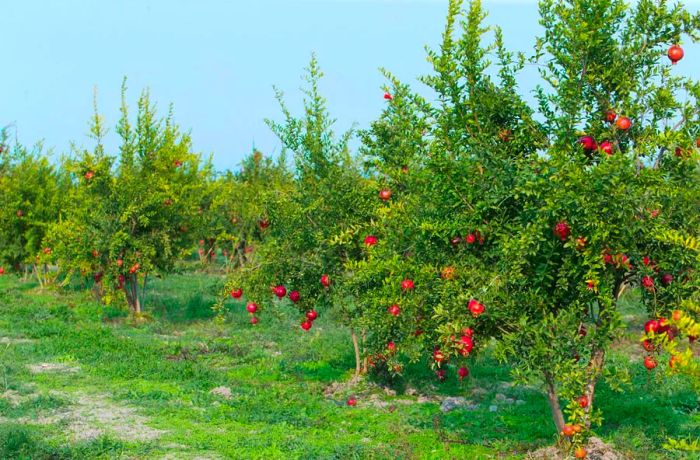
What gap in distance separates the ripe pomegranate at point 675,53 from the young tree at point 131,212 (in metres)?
10.2

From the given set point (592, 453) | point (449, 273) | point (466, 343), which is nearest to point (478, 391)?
point (592, 453)

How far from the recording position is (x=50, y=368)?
10.8 m

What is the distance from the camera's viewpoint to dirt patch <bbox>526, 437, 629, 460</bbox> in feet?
22.1

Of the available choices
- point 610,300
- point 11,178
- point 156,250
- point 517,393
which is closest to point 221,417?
point 517,393

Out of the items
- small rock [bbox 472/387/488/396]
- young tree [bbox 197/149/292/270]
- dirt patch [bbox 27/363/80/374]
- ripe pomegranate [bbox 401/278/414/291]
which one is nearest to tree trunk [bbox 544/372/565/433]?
ripe pomegranate [bbox 401/278/414/291]

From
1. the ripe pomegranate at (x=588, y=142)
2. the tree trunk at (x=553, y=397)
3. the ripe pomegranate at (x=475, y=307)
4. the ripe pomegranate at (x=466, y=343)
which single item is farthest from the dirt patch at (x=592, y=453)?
the ripe pomegranate at (x=588, y=142)

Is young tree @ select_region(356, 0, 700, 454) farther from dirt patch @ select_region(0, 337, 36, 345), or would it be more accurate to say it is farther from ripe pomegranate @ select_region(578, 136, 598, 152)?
dirt patch @ select_region(0, 337, 36, 345)

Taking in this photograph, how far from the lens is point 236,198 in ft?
74.2

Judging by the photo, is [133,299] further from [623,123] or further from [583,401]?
[623,123]

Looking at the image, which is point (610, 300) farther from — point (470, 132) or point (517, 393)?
point (517, 393)

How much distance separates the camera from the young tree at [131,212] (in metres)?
14.3

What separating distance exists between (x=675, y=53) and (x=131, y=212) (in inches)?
407

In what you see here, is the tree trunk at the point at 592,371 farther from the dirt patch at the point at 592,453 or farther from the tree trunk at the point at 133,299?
the tree trunk at the point at 133,299

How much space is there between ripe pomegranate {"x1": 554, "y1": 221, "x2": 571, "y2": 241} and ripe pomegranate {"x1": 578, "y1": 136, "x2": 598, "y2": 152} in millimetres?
816
